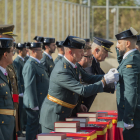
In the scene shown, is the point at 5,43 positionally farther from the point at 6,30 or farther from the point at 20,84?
the point at 20,84

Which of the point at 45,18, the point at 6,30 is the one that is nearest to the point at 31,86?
the point at 6,30

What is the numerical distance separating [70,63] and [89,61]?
1.15m

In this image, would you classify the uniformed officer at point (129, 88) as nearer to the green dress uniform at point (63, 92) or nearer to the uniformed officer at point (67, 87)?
the uniformed officer at point (67, 87)

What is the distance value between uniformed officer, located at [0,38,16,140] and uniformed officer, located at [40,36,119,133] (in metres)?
0.49

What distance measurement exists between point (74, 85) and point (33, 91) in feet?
8.23

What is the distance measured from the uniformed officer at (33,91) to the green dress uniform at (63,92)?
2.10 meters

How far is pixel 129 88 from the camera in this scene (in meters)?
3.53

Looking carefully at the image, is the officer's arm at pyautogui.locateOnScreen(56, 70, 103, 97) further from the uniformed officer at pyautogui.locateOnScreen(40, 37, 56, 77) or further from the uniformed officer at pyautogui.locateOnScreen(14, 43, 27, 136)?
the uniformed officer at pyautogui.locateOnScreen(14, 43, 27, 136)

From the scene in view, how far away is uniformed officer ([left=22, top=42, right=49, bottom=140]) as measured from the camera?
5891 mm

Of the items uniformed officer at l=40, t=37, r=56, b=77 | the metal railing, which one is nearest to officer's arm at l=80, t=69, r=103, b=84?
uniformed officer at l=40, t=37, r=56, b=77

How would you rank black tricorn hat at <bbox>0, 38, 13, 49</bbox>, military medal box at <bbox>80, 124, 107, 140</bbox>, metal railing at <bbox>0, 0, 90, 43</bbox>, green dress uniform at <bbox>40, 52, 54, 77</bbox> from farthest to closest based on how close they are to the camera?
1. metal railing at <bbox>0, 0, 90, 43</bbox>
2. green dress uniform at <bbox>40, 52, 54, 77</bbox>
3. military medal box at <bbox>80, 124, 107, 140</bbox>
4. black tricorn hat at <bbox>0, 38, 13, 49</bbox>

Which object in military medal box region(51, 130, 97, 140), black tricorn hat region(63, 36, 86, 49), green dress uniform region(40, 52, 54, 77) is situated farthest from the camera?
green dress uniform region(40, 52, 54, 77)

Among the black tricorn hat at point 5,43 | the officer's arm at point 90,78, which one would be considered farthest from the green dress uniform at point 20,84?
the black tricorn hat at point 5,43

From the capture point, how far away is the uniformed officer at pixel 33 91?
589cm
